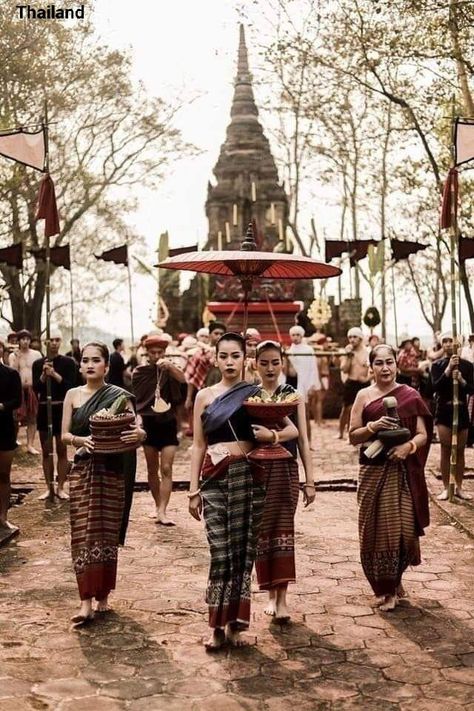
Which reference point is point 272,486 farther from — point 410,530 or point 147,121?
point 147,121

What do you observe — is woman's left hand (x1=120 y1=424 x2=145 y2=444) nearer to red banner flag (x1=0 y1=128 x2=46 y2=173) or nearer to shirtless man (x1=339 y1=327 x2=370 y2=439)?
red banner flag (x1=0 y1=128 x2=46 y2=173)

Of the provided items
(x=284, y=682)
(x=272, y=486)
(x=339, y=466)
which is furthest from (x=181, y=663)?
(x=339, y=466)

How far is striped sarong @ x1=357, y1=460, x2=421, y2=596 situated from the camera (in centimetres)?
673

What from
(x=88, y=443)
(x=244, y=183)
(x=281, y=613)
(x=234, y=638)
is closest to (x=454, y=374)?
(x=281, y=613)

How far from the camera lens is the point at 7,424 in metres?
9.14

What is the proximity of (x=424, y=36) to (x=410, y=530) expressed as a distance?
1383cm

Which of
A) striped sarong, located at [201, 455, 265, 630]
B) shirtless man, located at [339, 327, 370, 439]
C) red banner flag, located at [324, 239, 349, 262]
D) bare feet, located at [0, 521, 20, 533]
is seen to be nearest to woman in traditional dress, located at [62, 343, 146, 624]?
striped sarong, located at [201, 455, 265, 630]

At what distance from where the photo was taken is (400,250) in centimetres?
1841

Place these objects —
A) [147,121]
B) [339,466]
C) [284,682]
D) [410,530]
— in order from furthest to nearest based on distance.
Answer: [147,121]
[339,466]
[410,530]
[284,682]

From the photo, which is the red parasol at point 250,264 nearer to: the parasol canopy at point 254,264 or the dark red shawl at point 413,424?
the parasol canopy at point 254,264

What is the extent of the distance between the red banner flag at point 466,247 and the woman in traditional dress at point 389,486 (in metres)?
6.55

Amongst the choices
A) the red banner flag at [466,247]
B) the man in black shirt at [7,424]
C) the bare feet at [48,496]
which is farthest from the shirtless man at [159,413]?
the red banner flag at [466,247]

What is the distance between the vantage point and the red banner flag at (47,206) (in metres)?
11.7

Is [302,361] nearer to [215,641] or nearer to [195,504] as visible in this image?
[195,504]
